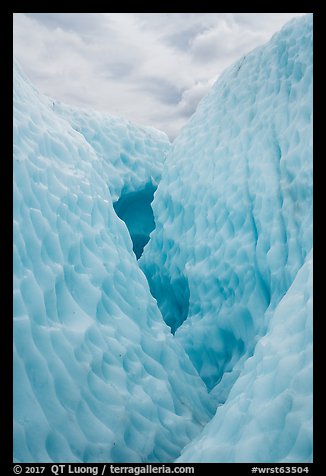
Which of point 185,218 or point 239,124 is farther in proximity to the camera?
point 185,218

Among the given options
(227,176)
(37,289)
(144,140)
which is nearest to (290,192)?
(227,176)

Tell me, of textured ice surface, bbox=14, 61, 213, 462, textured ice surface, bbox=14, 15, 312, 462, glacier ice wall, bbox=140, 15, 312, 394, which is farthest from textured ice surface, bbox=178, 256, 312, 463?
glacier ice wall, bbox=140, 15, 312, 394

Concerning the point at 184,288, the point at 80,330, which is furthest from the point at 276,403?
the point at 184,288

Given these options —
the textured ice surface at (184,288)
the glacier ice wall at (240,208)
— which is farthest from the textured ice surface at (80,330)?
the glacier ice wall at (240,208)

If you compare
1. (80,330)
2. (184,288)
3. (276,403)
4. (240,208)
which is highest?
(240,208)

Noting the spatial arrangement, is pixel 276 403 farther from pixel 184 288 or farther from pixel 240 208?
pixel 184 288
